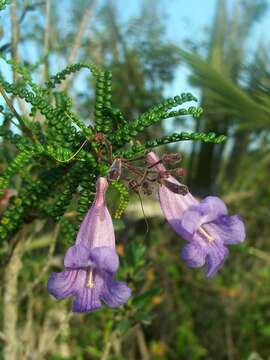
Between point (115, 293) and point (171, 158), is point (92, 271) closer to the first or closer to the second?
point (115, 293)

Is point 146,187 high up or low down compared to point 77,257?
up

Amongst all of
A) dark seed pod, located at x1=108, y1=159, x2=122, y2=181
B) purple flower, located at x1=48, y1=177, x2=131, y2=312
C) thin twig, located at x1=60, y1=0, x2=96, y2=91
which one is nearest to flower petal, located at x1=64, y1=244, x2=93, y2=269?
purple flower, located at x1=48, y1=177, x2=131, y2=312

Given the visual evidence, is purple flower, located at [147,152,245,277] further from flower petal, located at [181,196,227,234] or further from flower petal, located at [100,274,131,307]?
flower petal, located at [100,274,131,307]

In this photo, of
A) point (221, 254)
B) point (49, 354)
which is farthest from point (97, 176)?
point (49, 354)

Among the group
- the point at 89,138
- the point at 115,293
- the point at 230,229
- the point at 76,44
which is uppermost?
the point at 76,44

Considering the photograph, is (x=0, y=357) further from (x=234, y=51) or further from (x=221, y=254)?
(x=234, y=51)

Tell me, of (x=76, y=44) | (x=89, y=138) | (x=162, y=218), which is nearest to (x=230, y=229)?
Result: (x=89, y=138)
